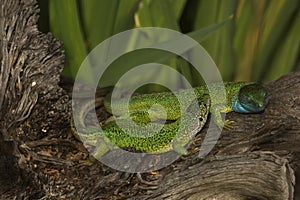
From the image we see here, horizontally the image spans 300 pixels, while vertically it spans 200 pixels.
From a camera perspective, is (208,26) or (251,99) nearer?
(251,99)

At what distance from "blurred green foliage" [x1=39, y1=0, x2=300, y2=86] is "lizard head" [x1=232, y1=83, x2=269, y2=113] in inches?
9.0

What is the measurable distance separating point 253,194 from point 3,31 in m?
0.86

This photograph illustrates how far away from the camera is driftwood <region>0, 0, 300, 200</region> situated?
5.60 feet

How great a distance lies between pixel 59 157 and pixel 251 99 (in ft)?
2.11

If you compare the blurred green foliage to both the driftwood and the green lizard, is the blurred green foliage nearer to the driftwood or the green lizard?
the green lizard

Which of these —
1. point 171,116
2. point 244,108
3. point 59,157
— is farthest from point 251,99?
point 59,157

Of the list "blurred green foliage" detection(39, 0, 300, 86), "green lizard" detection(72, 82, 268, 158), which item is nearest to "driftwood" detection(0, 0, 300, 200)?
"green lizard" detection(72, 82, 268, 158)

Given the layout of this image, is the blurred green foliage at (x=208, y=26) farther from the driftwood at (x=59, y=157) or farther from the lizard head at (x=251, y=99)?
the driftwood at (x=59, y=157)

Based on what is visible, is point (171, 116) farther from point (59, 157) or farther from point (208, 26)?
point (59, 157)

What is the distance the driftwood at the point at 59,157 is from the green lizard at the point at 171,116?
2.3 inches

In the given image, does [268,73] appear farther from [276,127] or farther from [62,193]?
[62,193]

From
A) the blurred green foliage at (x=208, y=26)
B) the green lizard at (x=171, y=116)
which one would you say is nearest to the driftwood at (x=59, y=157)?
the green lizard at (x=171, y=116)

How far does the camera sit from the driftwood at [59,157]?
171cm

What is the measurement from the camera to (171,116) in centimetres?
209
